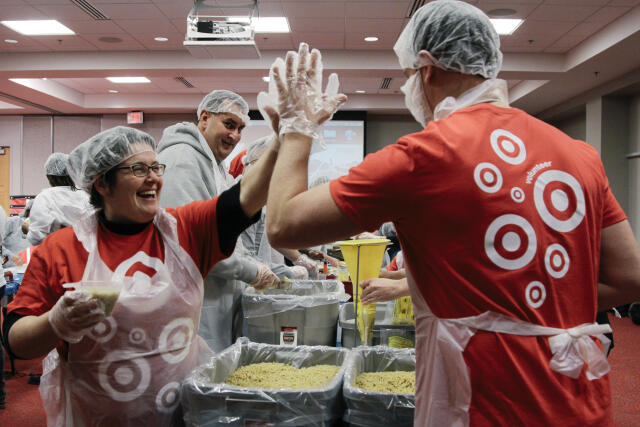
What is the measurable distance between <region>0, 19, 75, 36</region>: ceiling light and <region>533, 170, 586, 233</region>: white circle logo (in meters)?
6.54

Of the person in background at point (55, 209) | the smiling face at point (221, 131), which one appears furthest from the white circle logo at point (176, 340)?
the person in background at point (55, 209)

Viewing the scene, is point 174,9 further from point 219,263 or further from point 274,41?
point 219,263

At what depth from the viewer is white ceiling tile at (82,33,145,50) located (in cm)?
633

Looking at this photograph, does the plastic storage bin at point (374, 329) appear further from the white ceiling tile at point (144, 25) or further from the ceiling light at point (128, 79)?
the ceiling light at point (128, 79)

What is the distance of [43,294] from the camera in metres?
1.28

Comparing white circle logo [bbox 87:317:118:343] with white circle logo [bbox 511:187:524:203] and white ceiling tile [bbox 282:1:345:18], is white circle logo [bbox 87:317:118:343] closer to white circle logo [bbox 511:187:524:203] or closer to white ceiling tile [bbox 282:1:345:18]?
white circle logo [bbox 511:187:524:203]

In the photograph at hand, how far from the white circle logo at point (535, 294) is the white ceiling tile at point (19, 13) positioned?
248 inches

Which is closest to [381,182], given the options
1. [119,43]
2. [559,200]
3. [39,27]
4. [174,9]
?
[559,200]

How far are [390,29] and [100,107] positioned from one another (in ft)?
21.9

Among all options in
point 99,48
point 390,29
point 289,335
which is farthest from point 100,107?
point 289,335

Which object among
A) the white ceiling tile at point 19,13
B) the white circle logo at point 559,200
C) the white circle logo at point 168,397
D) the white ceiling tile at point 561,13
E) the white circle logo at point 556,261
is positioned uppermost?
the white ceiling tile at point 561,13

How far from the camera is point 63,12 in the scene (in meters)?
5.54

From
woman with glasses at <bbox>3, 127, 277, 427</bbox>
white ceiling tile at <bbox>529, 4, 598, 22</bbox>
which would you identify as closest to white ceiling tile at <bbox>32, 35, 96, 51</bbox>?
white ceiling tile at <bbox>529, 4, 598, 22</bbox>

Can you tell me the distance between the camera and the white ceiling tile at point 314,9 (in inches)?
209
